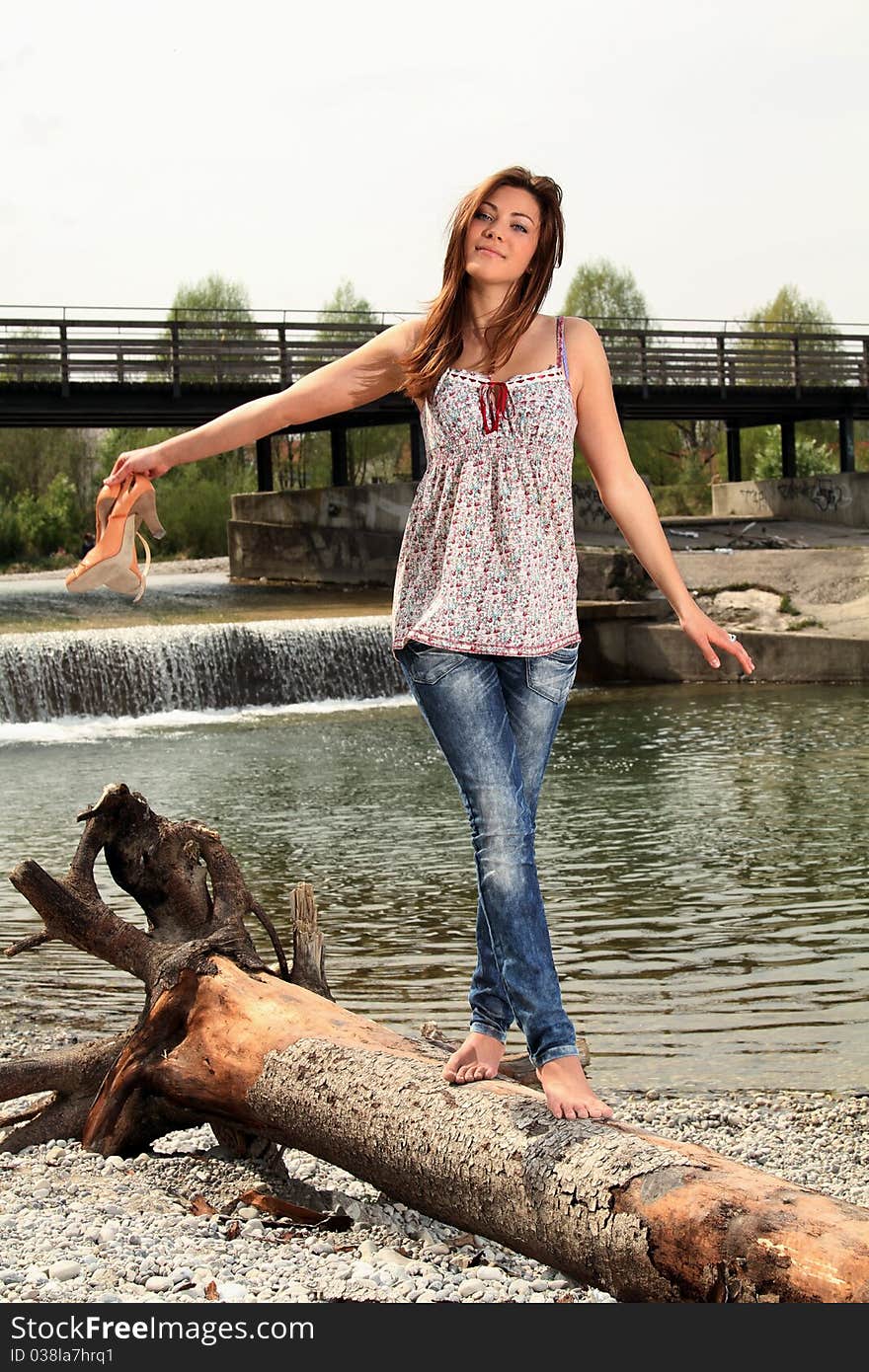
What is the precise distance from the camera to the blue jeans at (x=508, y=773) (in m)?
3.64

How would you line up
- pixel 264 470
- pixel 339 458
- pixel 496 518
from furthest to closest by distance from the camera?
pixel 264 470, pixel 339 458, pixel 496 518

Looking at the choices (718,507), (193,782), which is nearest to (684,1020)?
(193,782)

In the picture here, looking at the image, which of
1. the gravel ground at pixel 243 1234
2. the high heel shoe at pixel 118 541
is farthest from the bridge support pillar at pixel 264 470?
the high heel shoe at pixel 118 541

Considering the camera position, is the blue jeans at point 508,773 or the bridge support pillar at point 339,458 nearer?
the blue jeans at point 508,773

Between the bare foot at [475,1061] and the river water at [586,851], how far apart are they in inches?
80.7

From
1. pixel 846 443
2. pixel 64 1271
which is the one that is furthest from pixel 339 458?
pixel 64 1271

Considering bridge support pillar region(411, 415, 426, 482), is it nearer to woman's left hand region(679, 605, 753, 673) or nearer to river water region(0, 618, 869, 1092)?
river water region(0, 618, 869, 1092)

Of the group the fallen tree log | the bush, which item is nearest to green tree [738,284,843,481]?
the bush

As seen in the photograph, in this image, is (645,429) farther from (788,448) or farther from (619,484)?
(619,484)

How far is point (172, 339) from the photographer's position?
3291cm

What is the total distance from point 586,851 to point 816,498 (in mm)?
28784

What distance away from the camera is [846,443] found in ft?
136

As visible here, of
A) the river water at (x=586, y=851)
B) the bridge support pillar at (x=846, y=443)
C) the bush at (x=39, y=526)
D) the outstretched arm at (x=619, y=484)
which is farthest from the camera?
the bush at (x=39, y=526)

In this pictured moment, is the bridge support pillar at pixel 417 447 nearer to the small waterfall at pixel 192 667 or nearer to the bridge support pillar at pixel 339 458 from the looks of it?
the bridge support pillar at pixel 339 458
